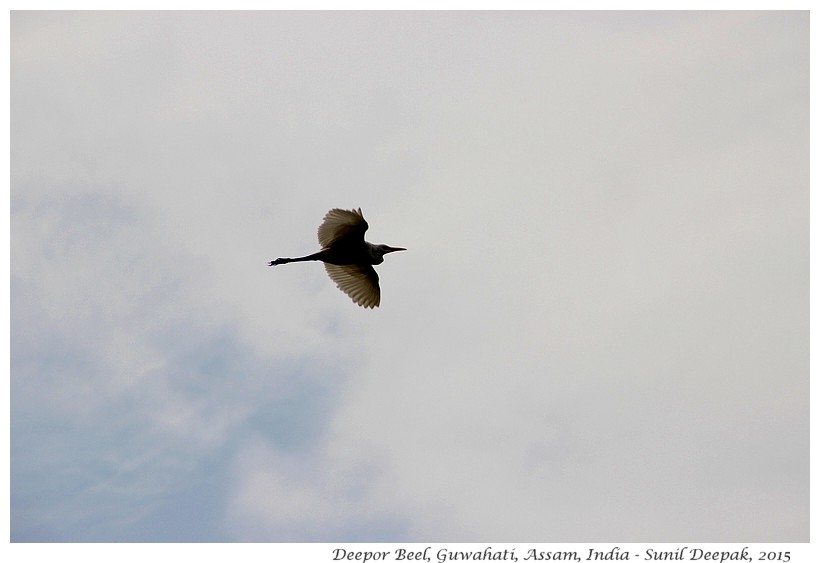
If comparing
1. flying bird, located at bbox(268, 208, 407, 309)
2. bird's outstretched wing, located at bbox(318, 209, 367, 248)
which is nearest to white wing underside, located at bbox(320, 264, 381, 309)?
flying bird, located at bbox(268, 208, 407, 309)

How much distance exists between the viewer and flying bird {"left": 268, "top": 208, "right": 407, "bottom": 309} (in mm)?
39562

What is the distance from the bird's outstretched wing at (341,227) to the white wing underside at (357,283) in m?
1.77

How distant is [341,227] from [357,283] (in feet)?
9.53

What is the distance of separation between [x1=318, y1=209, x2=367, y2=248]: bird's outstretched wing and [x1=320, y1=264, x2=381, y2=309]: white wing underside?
1773mm

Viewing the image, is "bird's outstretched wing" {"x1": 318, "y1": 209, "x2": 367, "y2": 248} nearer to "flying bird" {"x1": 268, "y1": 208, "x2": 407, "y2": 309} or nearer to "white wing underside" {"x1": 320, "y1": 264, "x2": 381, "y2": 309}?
"flying bird" {"x1": 268, "y1": 208, "x2": 407, "y2": 309}

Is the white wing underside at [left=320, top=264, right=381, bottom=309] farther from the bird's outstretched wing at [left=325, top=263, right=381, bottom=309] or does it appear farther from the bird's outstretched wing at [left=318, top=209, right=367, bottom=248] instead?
the bird's outstretched wing at [left=318, top=209, right=367, bottom=248]

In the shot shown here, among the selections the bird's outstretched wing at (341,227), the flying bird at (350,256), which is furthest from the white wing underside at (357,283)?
the bird's outstretched wing at (341,227)

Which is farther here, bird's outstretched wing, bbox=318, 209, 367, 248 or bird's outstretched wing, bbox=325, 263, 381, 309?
bird's outstretched wing, bbox=325, 263, 381, 309

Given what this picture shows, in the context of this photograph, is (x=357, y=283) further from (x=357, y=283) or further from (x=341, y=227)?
(x=341, y=227)
